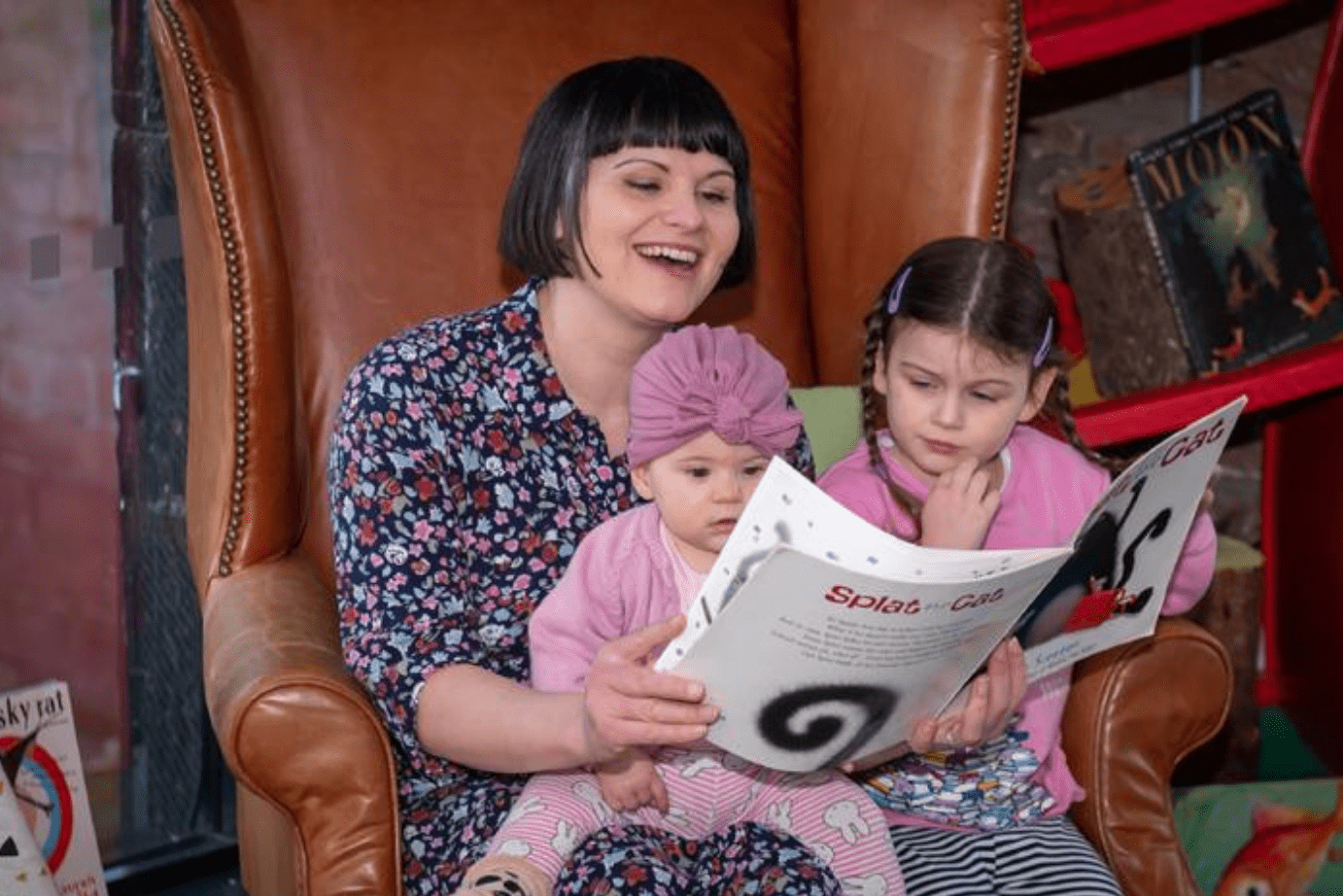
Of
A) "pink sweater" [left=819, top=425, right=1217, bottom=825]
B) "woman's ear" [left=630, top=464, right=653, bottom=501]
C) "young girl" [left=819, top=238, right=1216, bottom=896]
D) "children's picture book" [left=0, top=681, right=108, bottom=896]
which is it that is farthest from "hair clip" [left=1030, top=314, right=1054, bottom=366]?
"children's picture book" [left=0, top=681, right=108, bottom=896]

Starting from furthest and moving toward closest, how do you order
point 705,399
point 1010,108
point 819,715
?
point 1010,108
point 705,399
point 819,715

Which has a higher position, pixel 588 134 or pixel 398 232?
pixel 588 134

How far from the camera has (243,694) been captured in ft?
5.75

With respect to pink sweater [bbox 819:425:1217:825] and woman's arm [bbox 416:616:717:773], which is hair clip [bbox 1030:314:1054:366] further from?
woman's arm [bbox 416:616:717:773]

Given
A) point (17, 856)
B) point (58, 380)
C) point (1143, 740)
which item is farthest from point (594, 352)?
point (58, 380)

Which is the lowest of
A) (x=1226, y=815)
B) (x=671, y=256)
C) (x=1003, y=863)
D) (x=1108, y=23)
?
(x=1226, y=815)

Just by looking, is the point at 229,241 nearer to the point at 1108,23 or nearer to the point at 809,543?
the point at 809,543

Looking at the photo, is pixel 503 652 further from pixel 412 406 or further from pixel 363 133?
pixel 363 133

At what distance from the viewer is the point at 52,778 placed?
244 cm

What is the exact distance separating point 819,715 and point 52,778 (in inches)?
48.8

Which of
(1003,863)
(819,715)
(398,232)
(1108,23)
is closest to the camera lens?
(819,715)

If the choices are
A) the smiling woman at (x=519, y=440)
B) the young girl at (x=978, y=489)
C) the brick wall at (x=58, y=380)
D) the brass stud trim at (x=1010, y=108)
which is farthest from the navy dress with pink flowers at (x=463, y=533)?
the brick wall at (x=58, y=380)

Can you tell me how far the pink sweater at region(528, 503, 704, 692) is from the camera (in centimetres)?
173

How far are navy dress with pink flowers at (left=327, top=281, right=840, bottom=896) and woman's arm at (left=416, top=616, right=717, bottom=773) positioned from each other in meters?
0.04
